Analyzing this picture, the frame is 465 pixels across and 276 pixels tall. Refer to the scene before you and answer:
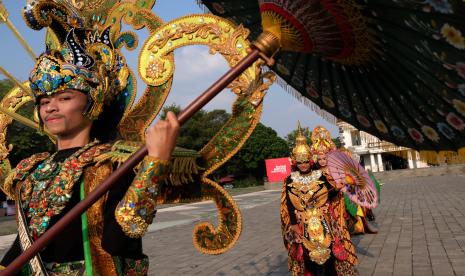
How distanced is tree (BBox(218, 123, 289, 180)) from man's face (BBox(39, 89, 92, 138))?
2108 inches

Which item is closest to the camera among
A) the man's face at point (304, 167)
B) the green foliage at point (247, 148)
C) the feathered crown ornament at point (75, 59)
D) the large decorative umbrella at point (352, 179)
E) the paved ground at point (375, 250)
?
the feathered crown ornament at point (75, 59)

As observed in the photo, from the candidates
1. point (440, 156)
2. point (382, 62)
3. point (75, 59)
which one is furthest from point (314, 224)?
point (75, 59)

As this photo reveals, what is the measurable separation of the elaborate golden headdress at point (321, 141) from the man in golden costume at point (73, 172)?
250 inches

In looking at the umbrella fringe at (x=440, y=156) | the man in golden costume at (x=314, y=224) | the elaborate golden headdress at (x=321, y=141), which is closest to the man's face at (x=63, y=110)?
the umbrella fringe at (x=440, y=156)

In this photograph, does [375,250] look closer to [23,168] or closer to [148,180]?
[23,168]

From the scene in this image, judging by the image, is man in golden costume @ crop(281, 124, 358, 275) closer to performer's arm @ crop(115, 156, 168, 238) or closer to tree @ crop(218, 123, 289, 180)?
performer's arm @ crop(115, 156, 168, 238)

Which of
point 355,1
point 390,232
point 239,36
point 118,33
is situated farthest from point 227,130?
point 390,232

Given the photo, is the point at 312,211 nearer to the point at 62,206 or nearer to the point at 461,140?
the point at 461,140

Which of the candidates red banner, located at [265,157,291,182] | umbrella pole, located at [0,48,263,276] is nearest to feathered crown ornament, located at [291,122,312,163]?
umbrella pole, located at [0,48,263,276]

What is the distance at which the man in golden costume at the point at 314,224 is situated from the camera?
4.97 meters

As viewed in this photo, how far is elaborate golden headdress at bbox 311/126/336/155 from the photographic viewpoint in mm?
8190

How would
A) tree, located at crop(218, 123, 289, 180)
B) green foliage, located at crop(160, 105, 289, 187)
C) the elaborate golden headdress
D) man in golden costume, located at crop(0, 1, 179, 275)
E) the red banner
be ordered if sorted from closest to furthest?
man in golden costume, located at crop(0, 1, 179, 275) → the elaborate golden headdress → the red banner → green foliage, located at crop(160, 105, 289, 187) → tree, located at crop(218, 123, 289, 180)

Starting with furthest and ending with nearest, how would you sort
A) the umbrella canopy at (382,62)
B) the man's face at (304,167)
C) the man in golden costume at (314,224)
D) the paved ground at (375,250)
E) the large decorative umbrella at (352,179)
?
the paved ground at (375,250) → the man's face at (304,167) → the large decorative umbrella at (352,179) → the man in golden costume at (314,224) → the umbrella canopy at (382,62)

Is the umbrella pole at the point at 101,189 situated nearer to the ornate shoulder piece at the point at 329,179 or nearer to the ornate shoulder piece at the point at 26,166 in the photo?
the ornate shoulder piece at the point at 26,166
